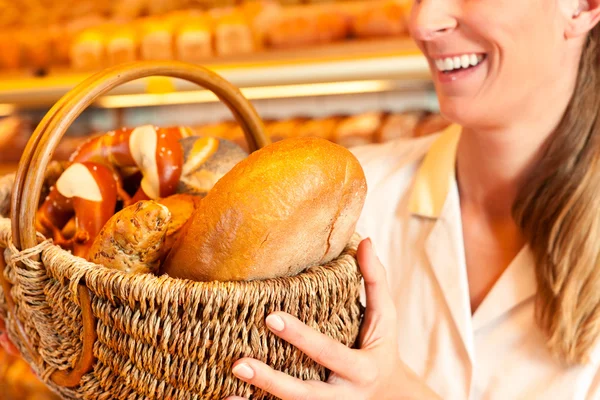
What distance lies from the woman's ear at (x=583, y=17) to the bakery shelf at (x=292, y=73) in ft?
2.46

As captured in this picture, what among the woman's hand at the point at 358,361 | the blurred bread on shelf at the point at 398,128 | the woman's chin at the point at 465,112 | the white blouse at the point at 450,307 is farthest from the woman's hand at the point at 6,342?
the blurred bread on shelf at the point at 398,128

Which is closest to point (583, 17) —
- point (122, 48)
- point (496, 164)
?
point (496, 164)

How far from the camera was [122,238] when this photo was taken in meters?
0.64

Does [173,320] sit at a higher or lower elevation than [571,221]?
higher

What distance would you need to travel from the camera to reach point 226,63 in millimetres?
2016

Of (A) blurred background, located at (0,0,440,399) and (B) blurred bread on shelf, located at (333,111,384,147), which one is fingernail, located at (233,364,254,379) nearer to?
(A) blurred background, located at (0,0,440,399)

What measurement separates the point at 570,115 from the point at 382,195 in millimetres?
384

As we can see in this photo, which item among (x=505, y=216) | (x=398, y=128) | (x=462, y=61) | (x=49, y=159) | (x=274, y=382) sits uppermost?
(x=49, y=159)

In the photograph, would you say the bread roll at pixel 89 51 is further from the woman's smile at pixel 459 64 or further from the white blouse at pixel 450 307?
the woman's smile at pixel 459 64

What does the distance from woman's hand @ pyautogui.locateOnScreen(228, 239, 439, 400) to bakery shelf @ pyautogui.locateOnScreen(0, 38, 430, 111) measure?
1173 mm

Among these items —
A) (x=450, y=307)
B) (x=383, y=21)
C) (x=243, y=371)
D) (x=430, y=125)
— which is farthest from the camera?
(x=430, y=125)

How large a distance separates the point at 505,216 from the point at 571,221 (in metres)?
0.15

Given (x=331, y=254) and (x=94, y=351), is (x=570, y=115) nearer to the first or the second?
(x=331, y=254)

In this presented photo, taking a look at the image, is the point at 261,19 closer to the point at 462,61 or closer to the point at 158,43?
the point at 158,43
